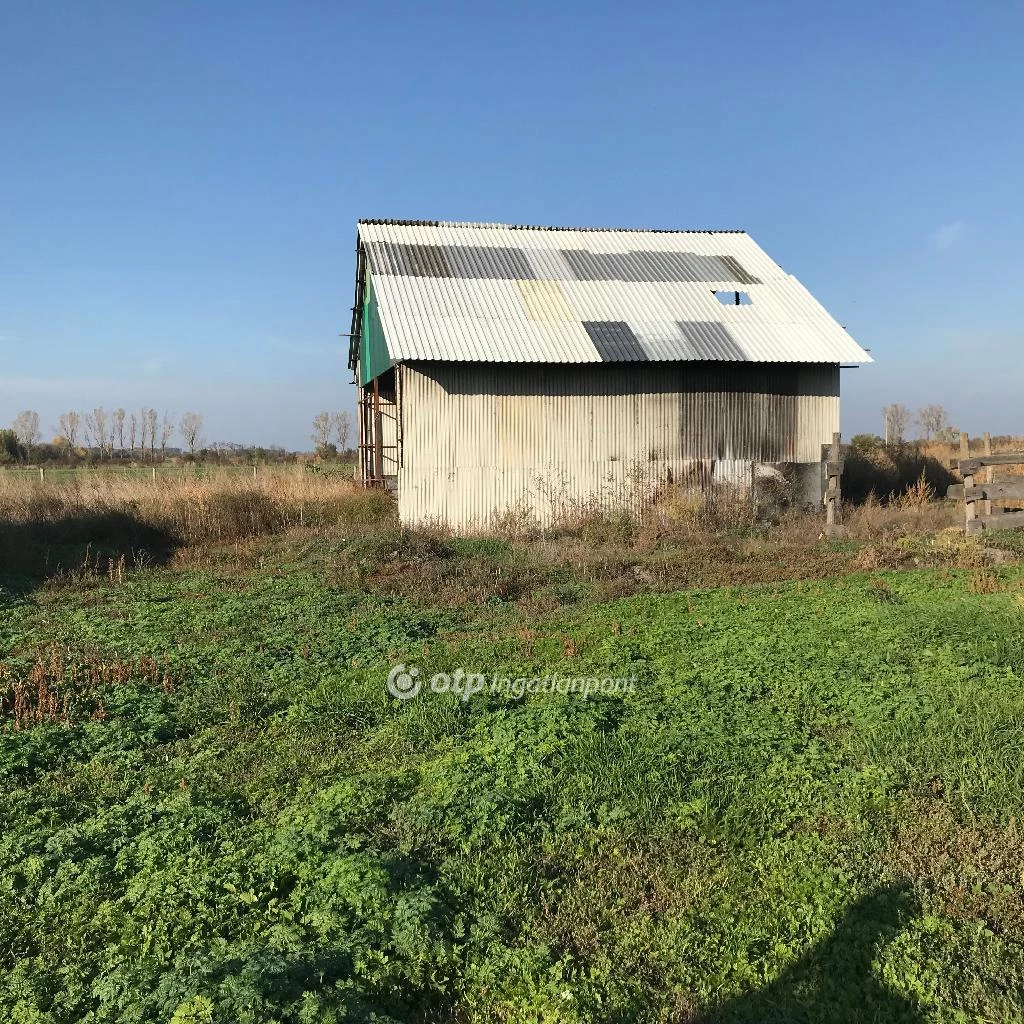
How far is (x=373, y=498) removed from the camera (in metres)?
17.4

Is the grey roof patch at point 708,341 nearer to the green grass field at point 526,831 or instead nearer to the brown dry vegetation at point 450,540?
the brown dry vegetation at point 450,540

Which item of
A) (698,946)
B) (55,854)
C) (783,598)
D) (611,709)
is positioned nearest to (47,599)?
(55,854)

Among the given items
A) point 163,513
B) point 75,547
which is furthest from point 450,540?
point 75,547

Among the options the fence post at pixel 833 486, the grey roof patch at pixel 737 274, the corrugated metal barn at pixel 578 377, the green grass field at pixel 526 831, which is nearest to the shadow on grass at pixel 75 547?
the corrugated metal barn at pixel 578 377

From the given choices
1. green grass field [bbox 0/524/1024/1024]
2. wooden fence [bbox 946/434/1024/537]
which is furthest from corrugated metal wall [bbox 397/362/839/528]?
green grass field [bbox 0/524/1024/1024]

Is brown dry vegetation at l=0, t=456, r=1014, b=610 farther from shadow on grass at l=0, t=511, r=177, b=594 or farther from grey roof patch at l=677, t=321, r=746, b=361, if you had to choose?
grey roof patch at l=677, t=321, r=746, b=361

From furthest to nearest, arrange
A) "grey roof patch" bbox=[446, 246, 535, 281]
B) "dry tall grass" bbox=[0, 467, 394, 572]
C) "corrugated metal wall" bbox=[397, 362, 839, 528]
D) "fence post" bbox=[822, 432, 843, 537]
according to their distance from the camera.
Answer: "grey roof patch" bbox=[446, 246, 535, 281] → "fence post" bbox=[822, 432, 843, 537] → "corrugated metal wall" bbox=[397, 362, 839, 528] → "dry tall grass" bbox=[0, 467, 394, 572]

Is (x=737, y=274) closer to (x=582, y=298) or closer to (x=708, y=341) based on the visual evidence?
(x=708, y=341)

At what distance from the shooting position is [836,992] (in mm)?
3445

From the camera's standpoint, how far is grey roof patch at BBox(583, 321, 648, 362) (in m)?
16.8

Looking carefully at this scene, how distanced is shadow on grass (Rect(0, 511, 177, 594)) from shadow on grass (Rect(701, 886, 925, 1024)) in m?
11.8

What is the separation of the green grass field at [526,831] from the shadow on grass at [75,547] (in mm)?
5159

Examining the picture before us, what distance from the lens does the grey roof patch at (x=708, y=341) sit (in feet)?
57.0

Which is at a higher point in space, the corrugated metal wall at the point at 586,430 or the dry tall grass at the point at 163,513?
the corrugated metal wall at the point at 586,430
